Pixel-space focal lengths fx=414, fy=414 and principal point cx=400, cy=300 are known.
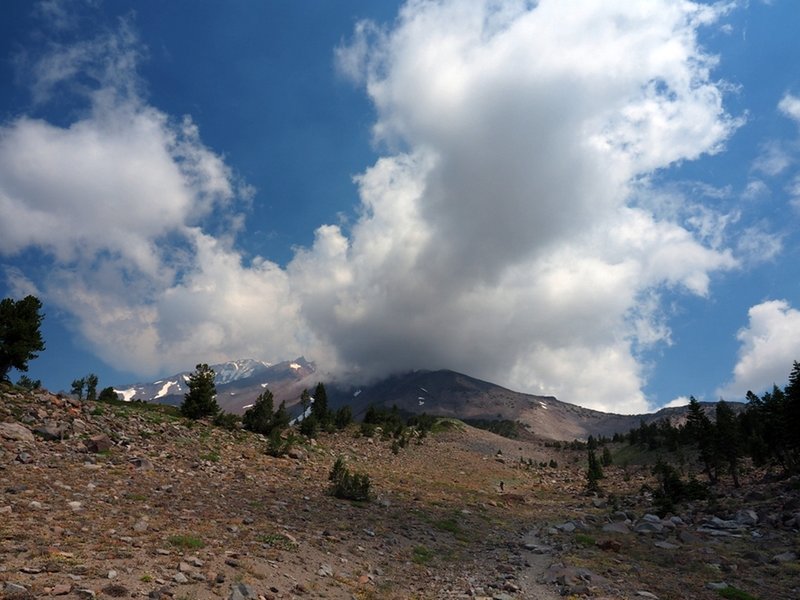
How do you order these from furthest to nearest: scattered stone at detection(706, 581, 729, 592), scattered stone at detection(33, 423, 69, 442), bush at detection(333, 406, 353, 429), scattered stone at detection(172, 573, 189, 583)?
bush at detection(333, 406, 353, 429) < scattered stone at detection(33, 423, 69, 442) < scattered stone at detection(706, 581, 729, 592) < scattered stone at detection(172, 573, 189, 583)

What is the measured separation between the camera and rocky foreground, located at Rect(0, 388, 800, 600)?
1021cm

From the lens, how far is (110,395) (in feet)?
159

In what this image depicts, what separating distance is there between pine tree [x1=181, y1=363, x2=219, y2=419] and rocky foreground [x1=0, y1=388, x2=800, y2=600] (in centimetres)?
574

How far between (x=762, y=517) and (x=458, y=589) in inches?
943

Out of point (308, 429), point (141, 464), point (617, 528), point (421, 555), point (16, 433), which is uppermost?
point (308, 429)

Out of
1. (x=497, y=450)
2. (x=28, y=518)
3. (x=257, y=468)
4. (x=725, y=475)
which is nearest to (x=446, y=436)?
(x=497, y=450)

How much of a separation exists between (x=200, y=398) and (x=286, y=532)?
2870 cm

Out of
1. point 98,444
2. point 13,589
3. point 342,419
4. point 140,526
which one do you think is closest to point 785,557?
point 140,526

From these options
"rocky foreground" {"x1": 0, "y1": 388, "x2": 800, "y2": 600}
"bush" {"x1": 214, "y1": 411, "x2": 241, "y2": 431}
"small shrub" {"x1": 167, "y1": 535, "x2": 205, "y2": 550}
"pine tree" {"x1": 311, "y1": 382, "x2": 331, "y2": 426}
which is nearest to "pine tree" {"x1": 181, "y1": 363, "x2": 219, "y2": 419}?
"bush" {"x1": 214, "y1": 411, "x2": 241, "y2": 431}

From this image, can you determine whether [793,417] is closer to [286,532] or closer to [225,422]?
[286,532]

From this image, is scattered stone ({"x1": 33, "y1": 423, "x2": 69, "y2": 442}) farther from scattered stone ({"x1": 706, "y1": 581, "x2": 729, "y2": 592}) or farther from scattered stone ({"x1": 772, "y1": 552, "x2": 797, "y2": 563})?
scattered stone ({"x1": 772, "y1": 552, "x2": 797, "y2": 563})

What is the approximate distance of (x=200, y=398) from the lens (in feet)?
130

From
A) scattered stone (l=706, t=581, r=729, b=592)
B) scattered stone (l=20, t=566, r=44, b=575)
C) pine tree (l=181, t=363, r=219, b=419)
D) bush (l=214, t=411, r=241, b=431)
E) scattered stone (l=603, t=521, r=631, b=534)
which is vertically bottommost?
scattered stone (l=603, t=521, r=631, b=534)

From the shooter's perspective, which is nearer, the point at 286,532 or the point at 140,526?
the point at 140,526
